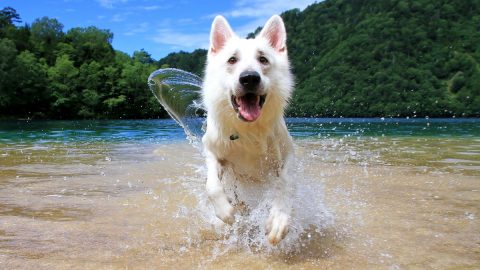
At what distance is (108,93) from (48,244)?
A: 82017 millimetres

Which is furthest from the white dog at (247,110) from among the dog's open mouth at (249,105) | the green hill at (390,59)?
the green hill at (390,59)

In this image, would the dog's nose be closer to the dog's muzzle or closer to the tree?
the dog's muzzle

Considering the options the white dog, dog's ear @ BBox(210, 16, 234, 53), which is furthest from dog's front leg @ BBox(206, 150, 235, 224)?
dog's ear @ BBox(210, 16, 234, 53)

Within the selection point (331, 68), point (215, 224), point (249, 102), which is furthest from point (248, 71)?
point (331, 68)

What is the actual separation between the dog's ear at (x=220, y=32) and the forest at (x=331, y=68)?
214 ft

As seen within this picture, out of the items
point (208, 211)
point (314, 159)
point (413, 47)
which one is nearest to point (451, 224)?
point (208, 211)

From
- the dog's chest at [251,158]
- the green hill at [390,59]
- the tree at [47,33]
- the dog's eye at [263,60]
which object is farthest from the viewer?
the tree at [47,33]

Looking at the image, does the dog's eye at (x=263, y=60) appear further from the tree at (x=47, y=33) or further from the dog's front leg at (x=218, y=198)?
the tree at (x=47, y=33)

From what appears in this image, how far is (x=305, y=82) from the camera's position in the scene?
86.2 meters

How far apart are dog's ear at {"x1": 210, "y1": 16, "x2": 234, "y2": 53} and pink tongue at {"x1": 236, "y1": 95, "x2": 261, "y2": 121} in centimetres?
92

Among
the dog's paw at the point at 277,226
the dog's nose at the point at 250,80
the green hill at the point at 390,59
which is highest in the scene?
the green hill at the point at 390,59

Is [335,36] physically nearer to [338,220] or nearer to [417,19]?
[417,19]

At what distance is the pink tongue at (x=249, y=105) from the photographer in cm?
412

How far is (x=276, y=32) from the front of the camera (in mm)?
4770
